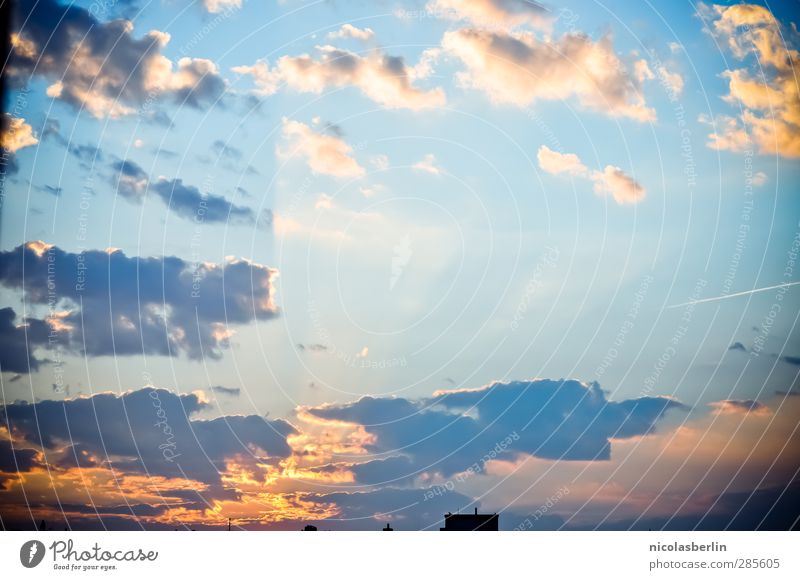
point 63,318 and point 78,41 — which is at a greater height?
point 78,41
